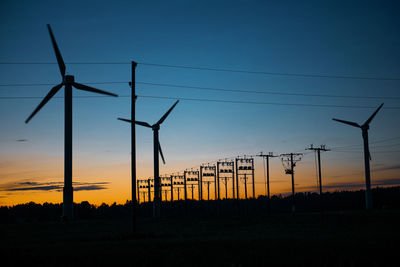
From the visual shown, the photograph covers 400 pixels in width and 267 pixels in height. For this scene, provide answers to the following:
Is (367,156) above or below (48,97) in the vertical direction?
below

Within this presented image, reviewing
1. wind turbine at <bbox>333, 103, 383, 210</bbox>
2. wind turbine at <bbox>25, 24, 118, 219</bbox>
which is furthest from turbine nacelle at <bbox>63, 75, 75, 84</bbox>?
wind turbine at <bbox>333, 103, 383, 210</bbox>

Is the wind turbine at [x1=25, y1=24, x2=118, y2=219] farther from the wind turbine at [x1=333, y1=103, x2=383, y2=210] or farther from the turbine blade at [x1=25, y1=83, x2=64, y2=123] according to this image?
the wind turbine at [x1=333, y1=103, x2=383, y2=210]

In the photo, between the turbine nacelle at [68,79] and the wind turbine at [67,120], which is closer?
the wind turbine at [67,120]

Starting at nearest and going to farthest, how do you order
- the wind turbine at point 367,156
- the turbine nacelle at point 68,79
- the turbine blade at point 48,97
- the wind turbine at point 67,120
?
the wind turbine at point 67,120 < the turbine blade at point 48,97 < the turbine nacelle at point 68,79 < the wind turbine at point 367,156

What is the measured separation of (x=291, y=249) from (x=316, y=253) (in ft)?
5.55

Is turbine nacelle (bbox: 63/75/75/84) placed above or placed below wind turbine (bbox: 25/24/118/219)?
above

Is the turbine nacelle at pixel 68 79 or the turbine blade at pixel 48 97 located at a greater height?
the turbine nacelle at pixel 68 79

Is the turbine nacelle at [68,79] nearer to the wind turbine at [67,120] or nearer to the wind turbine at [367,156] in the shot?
the wind turbine at [67,120]

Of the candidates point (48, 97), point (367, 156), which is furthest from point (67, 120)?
point (367, 156)

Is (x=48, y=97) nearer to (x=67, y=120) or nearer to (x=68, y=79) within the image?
(x=68, y=79)

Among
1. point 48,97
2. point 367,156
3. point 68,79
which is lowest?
point 367,156

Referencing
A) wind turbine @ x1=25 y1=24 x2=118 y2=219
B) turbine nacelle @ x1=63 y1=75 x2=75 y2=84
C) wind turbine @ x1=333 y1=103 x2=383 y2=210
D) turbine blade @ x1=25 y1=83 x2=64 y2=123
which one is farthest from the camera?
wind turbine @ x1=333 y1=103 x2=383 y2=210

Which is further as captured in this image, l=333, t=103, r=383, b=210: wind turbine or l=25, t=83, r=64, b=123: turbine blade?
l=333, t=103, r=383, b=210: wind turbine

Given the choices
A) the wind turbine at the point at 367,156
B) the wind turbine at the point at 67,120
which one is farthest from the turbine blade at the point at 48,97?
the wind turbine at the point at 367,156
